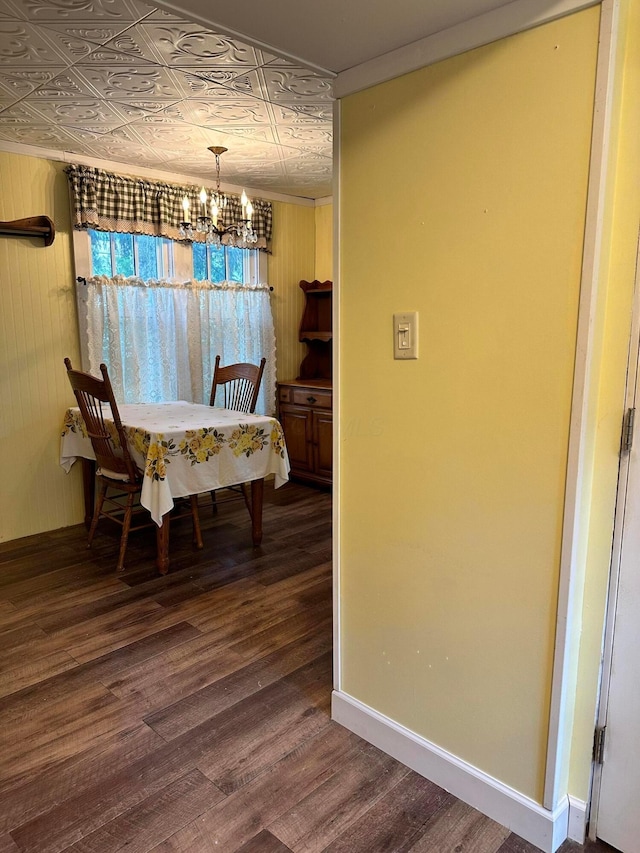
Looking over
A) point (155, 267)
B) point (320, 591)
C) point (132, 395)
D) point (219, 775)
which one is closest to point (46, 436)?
point (132, 395)

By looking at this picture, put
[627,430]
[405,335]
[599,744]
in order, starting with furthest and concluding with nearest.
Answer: [405,335], [599,744], [627,430]

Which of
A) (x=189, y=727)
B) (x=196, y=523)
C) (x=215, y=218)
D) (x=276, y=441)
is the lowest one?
(x=189, y=727)

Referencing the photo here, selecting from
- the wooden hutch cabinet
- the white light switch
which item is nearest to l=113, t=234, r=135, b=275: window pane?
the wooden hutch cabinet

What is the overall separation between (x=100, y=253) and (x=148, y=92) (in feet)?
4.51

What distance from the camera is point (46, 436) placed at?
357cm

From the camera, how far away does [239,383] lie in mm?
4070

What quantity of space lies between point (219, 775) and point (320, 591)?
47.4 inches

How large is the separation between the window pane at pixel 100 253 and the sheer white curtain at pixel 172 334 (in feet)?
0.25

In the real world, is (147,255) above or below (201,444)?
above

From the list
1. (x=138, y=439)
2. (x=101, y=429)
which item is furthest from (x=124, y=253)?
(x=138, y=439)

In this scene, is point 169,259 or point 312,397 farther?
point 312,397

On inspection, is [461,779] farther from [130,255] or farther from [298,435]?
[130,255]

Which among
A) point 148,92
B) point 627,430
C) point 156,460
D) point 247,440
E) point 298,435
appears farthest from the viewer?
point 298,435

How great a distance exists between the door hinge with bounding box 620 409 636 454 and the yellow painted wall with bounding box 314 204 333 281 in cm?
381
